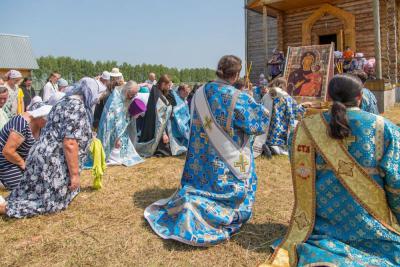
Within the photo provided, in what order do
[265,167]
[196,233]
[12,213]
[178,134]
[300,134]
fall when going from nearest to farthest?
[300,134] < [196,233] < [12,213] < [265,167] < [178,134]

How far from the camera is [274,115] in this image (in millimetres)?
6301

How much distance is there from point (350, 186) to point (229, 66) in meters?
1.56

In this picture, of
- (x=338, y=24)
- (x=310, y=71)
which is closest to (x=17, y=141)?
(x=310, y=71)

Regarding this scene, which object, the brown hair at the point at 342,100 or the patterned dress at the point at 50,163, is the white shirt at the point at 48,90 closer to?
the patterned dress at the point at 50,163

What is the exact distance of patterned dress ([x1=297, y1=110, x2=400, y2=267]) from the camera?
2.25 meters

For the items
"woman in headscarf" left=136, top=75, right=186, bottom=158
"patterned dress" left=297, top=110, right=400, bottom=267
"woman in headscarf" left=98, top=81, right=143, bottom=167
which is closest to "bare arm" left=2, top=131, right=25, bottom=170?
"woman in headscarf" left=98, top=81, right=143, bottom=167

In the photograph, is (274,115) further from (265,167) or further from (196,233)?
(196,233)

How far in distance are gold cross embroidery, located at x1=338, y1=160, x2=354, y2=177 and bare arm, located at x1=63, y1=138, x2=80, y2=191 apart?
97.6 inches

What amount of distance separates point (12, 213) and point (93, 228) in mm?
845

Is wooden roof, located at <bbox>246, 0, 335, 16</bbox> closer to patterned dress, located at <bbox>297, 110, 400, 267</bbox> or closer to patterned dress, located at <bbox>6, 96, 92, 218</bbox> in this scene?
patterned dress, located at <bbox>6, 96, 92, 218</bbox>

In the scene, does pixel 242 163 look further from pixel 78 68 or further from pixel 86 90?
pixel 78 68

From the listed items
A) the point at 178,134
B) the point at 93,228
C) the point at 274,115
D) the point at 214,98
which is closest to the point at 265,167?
the point at 274,115

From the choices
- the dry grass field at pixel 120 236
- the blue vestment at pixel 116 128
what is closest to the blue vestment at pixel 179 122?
the blue vestment at pixel 116 128

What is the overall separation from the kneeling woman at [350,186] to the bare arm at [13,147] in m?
2.89
